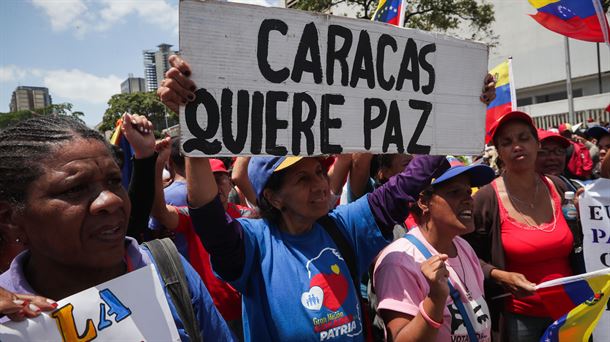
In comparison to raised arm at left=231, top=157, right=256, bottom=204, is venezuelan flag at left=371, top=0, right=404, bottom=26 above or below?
above

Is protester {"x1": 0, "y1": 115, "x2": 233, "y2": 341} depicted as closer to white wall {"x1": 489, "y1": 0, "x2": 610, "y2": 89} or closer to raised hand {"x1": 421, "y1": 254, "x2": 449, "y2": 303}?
raised hand {"x1": 421, "y1": 254, "x2": 449, "y2": 303}

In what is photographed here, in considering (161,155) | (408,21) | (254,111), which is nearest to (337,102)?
(254,111)

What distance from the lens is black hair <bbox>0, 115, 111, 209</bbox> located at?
4.40 feet

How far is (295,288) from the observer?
6.23 feet

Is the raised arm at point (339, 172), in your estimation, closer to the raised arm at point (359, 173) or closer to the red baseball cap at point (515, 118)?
the raised arm at point (359, 173)

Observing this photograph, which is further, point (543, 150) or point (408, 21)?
point (408, 21)

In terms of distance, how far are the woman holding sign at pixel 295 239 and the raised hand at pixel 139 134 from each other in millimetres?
517

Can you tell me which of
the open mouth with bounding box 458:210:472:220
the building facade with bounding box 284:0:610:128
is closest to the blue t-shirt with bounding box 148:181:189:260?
the open mouth with bounding box 458:210:472:220

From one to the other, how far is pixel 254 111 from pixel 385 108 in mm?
607

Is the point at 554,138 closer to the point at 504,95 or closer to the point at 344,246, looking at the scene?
the point at 504,95

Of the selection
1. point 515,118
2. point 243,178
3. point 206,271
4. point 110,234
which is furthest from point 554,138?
point 110,234

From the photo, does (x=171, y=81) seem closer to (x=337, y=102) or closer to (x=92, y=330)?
(x=337, y=102)

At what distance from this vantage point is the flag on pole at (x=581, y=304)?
2.48 meters

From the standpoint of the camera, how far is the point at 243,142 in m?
1.81
